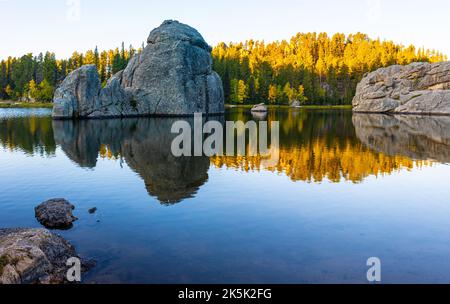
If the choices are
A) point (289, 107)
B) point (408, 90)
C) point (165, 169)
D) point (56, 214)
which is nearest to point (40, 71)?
point (289, 107)

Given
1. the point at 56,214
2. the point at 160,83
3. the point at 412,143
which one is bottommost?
the point at 56,214

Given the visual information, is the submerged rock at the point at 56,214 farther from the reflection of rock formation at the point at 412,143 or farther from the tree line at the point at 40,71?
the tree line at the point at 40,71

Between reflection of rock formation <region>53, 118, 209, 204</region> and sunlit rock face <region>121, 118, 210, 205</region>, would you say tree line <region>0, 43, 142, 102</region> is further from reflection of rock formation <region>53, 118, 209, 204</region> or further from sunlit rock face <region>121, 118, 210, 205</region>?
sunlit rock face <region>121, 118, 210, 205</region>

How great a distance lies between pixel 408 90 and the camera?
13050 centimetres

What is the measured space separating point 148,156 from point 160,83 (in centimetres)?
6431

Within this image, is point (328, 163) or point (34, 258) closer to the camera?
point (34, 258)

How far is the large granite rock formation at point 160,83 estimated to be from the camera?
86812 millimetres

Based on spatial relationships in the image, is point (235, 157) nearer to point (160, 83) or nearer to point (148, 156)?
point (148, 156)

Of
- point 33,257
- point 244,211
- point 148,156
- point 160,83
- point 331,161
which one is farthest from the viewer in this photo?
point 160,83

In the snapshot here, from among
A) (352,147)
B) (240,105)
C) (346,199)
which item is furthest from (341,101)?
(346,199)

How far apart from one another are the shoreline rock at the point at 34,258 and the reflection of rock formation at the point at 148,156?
9187mm

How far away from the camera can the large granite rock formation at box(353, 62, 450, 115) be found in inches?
4643

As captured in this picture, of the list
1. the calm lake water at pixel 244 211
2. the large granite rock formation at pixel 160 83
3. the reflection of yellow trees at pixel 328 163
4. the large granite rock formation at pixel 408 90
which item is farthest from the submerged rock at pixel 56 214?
the large granite rock formation at pixel 408 90

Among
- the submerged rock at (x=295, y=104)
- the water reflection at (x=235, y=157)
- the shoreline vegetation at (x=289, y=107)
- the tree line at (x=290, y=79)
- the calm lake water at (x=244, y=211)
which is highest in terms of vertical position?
the tree line at (x=290, y=79)
